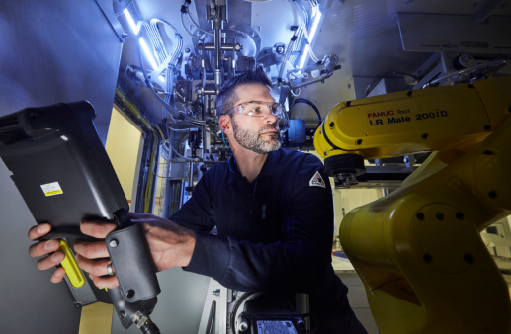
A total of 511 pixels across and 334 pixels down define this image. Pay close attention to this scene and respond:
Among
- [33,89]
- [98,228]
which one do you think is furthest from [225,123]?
[98,228]

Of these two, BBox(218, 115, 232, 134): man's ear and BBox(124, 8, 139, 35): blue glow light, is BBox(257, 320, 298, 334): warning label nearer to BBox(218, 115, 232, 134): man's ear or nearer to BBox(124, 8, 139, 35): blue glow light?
BBox(218, 115, 232, 134): man's ear

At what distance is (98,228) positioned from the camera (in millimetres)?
466

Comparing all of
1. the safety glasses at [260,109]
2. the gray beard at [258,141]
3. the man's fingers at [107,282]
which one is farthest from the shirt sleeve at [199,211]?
the man's fingers at [107,282]

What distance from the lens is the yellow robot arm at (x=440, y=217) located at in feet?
2.10

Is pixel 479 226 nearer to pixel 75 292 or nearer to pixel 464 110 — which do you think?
pixel 464 110

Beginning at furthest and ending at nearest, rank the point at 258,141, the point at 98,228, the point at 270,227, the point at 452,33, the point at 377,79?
1. the point at 377,79
2. the point at 452,33
3. the point at 258,141
4. the point at 270,227
5. the point at 98,228

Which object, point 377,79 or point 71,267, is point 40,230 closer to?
point 71,267

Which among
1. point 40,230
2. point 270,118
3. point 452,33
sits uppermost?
point 452,33

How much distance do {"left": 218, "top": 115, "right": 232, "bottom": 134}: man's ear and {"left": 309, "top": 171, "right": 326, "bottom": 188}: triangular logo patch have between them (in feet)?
2.68

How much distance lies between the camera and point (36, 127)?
419mm

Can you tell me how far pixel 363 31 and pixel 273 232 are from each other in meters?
1.47

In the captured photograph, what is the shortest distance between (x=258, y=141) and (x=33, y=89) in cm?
98

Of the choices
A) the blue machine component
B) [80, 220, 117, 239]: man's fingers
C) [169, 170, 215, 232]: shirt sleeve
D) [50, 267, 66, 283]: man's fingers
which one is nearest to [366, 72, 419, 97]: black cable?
the blue machine component

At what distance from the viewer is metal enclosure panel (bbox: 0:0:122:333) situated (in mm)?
646
